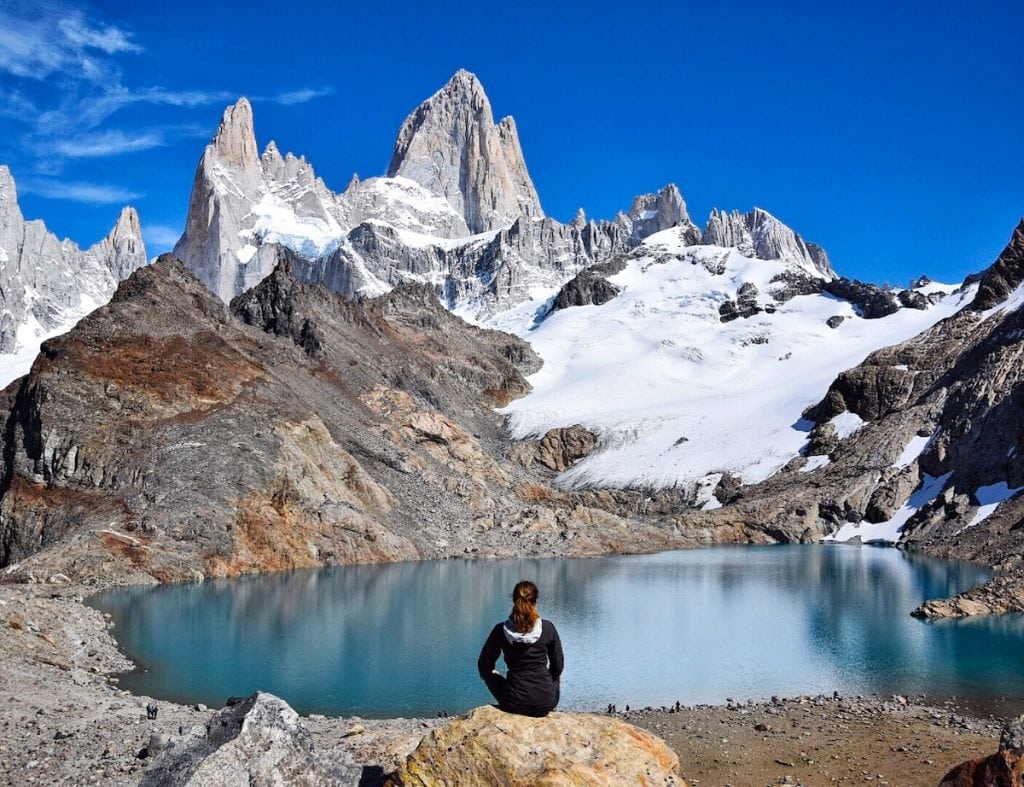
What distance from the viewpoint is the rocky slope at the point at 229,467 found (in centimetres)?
5512

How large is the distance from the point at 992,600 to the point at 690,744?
104 feet

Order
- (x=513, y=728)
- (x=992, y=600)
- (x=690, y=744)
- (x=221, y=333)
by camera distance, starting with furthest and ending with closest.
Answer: (x=221, y=333), (x=992, y=600), (x=690, y=744), (x=513, y=728)

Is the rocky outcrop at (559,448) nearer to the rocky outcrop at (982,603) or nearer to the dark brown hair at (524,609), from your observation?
the rocky outcrop at (982,603)

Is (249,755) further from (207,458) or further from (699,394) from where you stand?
(699,394)

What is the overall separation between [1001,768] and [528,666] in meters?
5.48

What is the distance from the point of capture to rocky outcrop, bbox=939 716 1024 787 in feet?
32.6

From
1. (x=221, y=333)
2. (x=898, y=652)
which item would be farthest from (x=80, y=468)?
(x=898, y=652)

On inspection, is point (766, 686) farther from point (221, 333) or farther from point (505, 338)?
point (505, 338)

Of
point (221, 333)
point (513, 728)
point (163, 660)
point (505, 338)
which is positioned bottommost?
point (163, 660)

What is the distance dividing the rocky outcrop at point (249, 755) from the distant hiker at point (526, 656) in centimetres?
251

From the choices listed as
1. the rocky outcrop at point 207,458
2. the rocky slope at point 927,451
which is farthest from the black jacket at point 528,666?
the rocky slope at point 927,451

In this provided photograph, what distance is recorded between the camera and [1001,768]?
10.2 m

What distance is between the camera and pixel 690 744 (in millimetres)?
20297

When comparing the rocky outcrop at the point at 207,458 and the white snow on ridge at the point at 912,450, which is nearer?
the rocky outcrop at the point at 207,458
